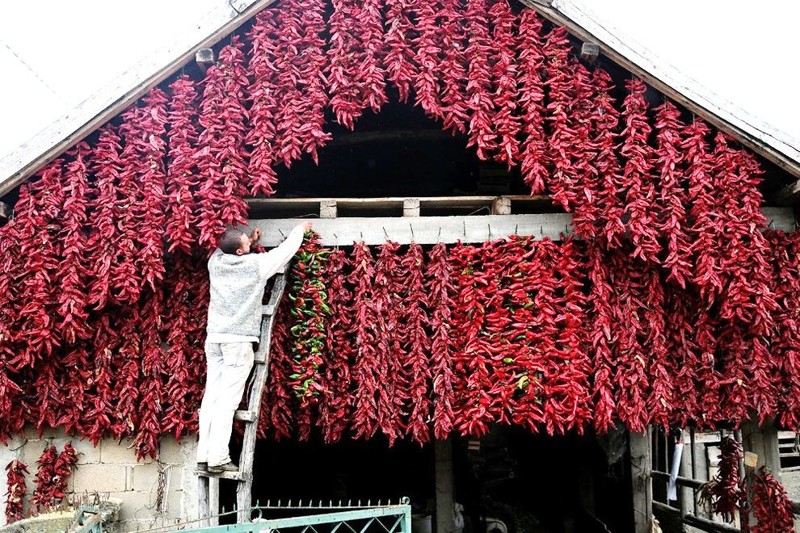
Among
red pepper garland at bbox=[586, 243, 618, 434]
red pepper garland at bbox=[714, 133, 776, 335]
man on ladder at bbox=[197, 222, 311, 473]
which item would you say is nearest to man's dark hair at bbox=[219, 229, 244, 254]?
man on ladder at bbox=[197, 222, 311, 473]

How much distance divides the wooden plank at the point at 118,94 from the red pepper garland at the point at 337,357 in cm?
204

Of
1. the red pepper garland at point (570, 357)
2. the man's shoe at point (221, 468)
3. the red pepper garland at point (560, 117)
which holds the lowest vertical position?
the man's shoe at point (221, 468)

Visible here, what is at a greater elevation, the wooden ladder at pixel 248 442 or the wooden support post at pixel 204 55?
the wooden support post at pixel 204 55

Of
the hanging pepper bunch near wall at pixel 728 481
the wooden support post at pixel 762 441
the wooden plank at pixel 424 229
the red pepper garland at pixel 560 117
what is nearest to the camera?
the red pepper garland at pixel 560 117

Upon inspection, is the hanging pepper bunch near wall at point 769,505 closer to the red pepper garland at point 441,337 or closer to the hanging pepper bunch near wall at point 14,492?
the red pepper garland at point 441,337

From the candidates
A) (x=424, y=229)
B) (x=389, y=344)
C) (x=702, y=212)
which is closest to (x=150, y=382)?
(x=389, y=344)

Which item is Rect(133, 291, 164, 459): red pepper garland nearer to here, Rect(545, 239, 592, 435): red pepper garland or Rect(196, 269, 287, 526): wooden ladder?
Rect(196, 269, 287, 526): wooden ladder

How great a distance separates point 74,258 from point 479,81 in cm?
355

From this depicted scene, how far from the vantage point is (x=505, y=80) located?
5.03m

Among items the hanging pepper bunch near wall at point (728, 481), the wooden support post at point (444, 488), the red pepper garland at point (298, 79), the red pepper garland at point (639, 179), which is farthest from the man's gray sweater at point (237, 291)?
the hanging pepper bunch near wall at point (728, 481)

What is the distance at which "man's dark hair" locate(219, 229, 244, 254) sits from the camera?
4801 mm

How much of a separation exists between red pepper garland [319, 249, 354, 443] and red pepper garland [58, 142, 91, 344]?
1.92 metres

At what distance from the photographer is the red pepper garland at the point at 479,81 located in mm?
4984

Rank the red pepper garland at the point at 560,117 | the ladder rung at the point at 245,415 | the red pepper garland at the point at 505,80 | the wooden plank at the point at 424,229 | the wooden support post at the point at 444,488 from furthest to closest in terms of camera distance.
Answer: the wooden support post at the point at 444,488 → the wooden plank at the point at 424,229 → the red pepper garland at the point at 505,80 → the red pepper garland at the point at 560,117 → the ladder rung at the point at 245,415
